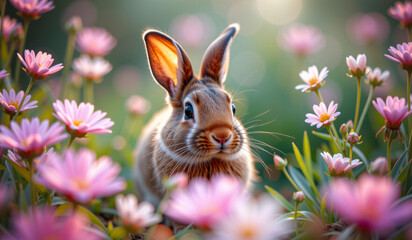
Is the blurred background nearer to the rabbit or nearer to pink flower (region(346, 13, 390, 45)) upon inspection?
pink flower (region(346, 13, 390, 45))

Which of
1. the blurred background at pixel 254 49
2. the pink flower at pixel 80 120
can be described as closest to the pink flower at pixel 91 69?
the blurred background at pixel 254 49

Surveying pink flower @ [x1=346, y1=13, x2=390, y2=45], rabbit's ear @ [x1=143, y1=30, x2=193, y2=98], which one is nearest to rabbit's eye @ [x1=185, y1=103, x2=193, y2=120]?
rabbit's ear @ [x1=143, y1=30, x2=193, y2=98]

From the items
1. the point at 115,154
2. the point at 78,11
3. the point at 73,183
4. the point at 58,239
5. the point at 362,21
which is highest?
the point at 362,21

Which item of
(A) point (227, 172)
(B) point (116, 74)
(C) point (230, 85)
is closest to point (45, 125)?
(A) point (227, 172)

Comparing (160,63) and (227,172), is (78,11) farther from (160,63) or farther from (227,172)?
(227,172)

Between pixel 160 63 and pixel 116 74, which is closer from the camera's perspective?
pixel 160 63

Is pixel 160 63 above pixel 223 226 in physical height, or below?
above
